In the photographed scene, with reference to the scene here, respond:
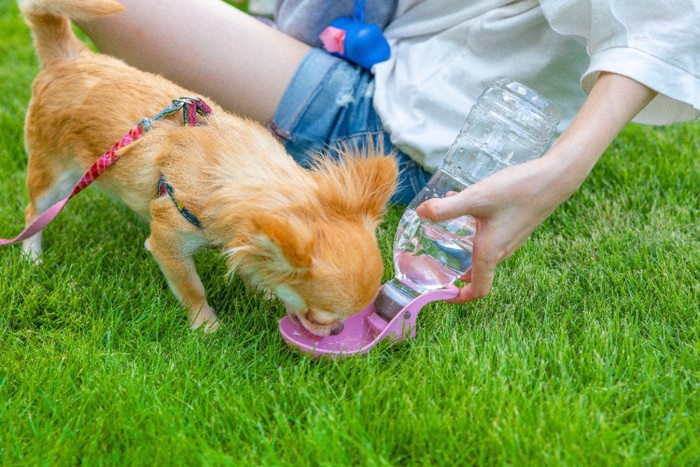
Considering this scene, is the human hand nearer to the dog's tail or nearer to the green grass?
the green grass

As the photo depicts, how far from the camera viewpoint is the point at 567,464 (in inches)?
63.4

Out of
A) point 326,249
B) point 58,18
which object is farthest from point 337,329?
point 58,18

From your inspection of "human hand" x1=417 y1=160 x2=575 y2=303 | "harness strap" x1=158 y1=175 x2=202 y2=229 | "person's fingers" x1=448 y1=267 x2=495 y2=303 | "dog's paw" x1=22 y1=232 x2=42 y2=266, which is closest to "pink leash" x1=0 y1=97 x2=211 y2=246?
"harness strap" x1=158 y1=175 x2=202 y2=229

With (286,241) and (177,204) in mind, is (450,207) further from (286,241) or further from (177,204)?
(177,204)

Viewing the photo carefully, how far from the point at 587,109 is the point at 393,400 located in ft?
3.21

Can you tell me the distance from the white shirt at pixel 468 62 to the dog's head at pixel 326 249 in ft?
2.32

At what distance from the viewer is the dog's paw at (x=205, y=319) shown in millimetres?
2322

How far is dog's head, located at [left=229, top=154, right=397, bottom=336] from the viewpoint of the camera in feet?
5.99

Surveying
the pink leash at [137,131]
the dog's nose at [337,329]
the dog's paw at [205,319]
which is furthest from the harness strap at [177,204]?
the dog's nose at [337,329]

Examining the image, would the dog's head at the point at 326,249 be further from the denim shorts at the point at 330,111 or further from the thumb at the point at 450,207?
the denim shorts at the point at 330,111

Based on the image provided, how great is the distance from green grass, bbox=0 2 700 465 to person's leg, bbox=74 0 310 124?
73 centimetres

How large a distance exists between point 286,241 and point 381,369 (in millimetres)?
591

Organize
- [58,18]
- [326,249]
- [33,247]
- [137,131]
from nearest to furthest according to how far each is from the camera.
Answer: [326,249] → [137,131] → [58,18] → [33,247]

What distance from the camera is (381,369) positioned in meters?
2.10
